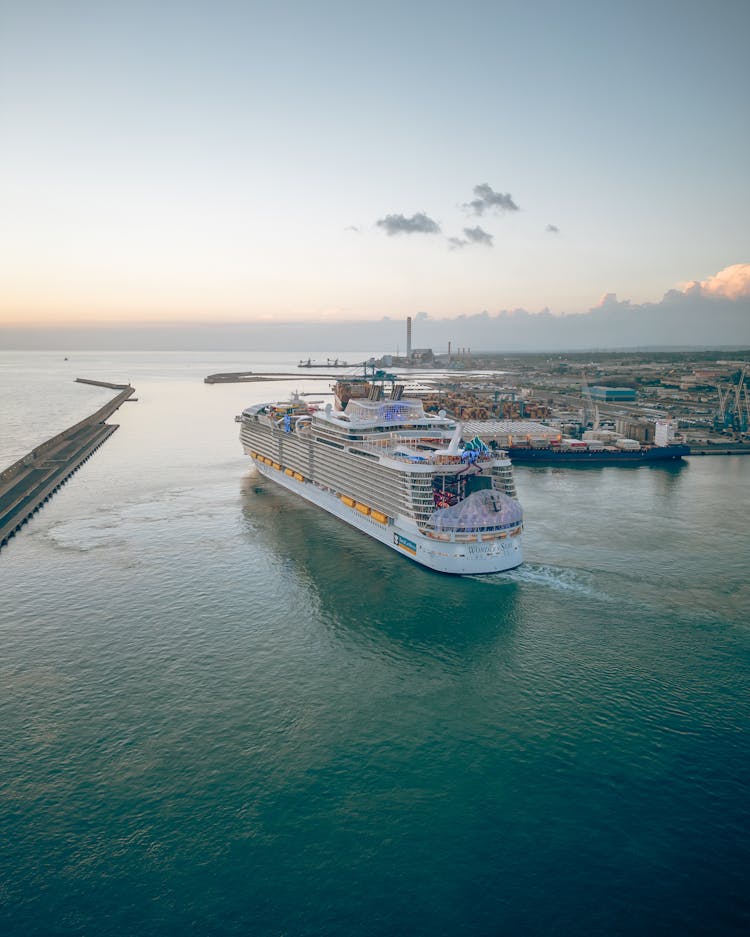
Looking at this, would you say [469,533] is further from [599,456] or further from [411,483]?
[599,456]

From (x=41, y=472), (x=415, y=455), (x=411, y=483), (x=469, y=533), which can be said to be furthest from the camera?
(x=41, y=472)

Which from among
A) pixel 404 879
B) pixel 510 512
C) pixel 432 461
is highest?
pixel 432 461

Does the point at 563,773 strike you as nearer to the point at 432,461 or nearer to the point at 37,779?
the point at 37,779

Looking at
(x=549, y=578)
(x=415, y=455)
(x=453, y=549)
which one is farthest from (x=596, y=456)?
(x=453, y=549)

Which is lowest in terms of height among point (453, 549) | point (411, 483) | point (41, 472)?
point (453, 549)

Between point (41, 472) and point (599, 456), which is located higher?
point (41, 472)

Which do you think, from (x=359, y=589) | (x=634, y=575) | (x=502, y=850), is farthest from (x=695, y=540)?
(x=502, y=850)
